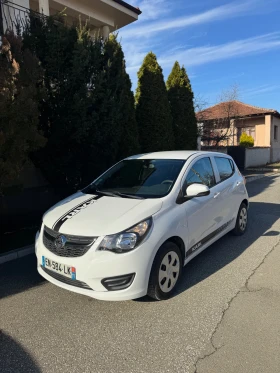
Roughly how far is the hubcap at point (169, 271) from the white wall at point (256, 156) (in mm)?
17911

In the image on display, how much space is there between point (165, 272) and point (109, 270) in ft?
2.27

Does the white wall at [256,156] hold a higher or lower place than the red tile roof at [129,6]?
lower

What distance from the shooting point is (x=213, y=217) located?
429cm

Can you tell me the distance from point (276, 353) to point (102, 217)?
1.98 meters

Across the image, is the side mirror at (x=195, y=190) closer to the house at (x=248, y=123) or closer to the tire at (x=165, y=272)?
the tire at (x=165, y=272)

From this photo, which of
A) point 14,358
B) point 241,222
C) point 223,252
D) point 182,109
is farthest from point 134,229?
point 182,109

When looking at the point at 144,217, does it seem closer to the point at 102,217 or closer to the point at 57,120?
the point at 102,217

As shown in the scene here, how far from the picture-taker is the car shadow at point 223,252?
382 cm

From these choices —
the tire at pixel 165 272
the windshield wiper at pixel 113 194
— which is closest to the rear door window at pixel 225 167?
the windshield wiper at pixel 113 194

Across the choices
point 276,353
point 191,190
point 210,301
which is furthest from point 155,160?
point 276,353

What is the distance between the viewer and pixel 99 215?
3295 millimetres

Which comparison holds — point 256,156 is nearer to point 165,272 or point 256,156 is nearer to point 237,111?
point 237,111

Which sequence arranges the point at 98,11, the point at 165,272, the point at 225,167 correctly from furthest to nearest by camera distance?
the point at 98,11 → the point at 225,167 → the point at 165,272

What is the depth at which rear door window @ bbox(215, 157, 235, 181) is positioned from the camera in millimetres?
4981
